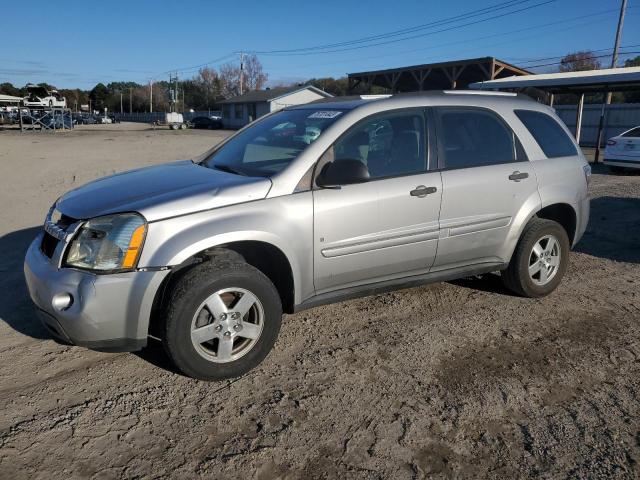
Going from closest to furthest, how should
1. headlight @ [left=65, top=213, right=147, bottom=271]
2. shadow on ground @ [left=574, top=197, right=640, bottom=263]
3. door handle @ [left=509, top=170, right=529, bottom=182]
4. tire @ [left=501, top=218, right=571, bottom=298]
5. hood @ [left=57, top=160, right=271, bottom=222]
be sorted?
headlight @ [left=65, top=213, right=147, bottom=271], hood @ [left=57, top=160, right=271, bottom=222], door handle @ [left=509, top=170, right=529, bottom=182], tire @ [left=501, top=218, right=571, bottom=298], shadow on ground @ [left=574, top=197, right=640, bottom=263]

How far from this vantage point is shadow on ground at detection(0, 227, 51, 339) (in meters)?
4.04

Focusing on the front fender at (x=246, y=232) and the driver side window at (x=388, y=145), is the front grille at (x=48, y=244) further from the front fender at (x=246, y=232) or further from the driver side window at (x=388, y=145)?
the driver side window at (x=388, y=145)

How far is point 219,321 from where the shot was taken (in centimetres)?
327

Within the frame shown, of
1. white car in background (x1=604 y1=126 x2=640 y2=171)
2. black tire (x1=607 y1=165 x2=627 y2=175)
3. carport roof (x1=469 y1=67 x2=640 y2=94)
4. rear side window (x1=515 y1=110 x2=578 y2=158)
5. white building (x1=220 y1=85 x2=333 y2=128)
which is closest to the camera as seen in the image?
rear side window (x1=515 y1=110 x2=578 y2=158)

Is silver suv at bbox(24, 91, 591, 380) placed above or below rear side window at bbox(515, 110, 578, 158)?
below

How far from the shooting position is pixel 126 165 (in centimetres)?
1416

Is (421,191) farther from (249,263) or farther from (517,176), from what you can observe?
(249,263)

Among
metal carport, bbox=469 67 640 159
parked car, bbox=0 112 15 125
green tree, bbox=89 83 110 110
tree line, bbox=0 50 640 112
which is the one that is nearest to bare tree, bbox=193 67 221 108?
tree line, bbox=0 50 640 112

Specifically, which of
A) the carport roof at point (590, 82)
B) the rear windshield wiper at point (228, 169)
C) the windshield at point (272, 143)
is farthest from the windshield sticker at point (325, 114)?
the carport roof at point (590, 82)

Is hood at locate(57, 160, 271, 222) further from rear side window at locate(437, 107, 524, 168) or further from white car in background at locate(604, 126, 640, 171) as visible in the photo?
white car in background at locate(604, 126, 640, 171)

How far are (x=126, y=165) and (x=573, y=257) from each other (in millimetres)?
11669

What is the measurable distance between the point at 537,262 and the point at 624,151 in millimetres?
12496

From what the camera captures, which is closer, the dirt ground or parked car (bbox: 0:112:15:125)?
the dirt ground

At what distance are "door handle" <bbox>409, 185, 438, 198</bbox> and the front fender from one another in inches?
34.6
